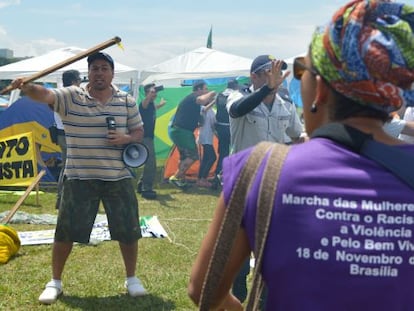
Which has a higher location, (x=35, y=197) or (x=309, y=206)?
(x=309, y=206)

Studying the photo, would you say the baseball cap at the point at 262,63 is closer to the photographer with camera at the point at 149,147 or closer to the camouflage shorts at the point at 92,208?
the camouflage shorts at the point at 92,208

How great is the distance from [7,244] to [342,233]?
486 centimetres

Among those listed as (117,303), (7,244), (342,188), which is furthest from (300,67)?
(7,244)

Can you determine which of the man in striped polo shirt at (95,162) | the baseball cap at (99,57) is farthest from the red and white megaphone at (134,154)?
the baseball cap at (99,57)

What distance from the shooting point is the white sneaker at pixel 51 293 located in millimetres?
4418

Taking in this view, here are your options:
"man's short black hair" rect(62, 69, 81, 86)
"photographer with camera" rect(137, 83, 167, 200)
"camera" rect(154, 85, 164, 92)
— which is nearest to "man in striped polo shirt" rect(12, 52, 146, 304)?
"man's short black hair" rect(62, 69, 81, 86)

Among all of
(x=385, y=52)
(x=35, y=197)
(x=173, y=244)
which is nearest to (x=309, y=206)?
(x=385, y=52)

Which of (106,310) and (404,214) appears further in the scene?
(106,310)

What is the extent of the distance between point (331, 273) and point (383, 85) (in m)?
0.40

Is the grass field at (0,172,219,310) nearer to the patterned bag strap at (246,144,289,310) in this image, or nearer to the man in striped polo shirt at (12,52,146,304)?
the man in striped polo shirt at (12,52,146,304)

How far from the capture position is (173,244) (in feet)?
20.7

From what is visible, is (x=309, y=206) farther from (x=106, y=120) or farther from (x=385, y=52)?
(x=106, y=120)

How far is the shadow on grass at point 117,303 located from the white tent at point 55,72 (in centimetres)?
768

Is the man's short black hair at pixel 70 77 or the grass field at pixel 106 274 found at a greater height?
the man's short black hair at pixel 70 77
